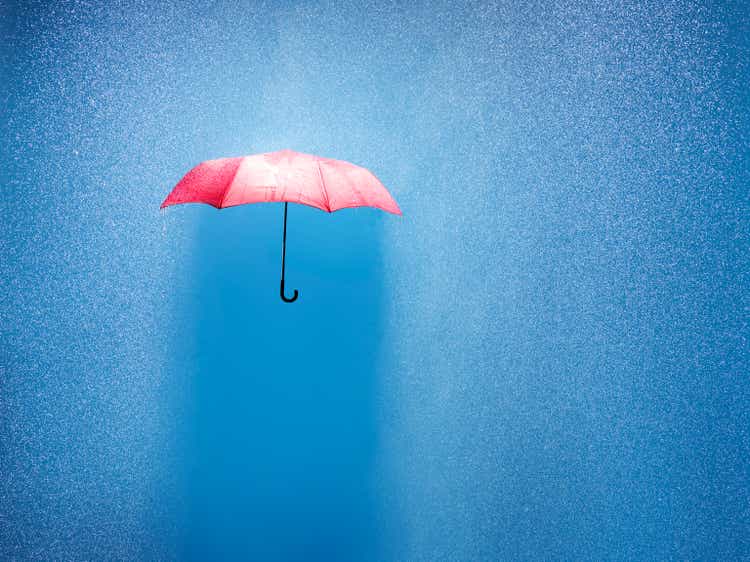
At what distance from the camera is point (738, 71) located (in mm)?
2041

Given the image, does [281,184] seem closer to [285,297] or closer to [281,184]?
[281,184]

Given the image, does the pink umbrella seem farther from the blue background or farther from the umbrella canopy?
the blue background

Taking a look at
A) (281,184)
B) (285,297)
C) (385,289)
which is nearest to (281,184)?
(281,184)

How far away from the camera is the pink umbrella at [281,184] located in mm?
1460

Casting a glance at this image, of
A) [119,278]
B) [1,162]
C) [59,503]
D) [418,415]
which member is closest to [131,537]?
[59,503]

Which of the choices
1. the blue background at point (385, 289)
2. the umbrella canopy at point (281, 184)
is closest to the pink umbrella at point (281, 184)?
the umbrella canopy at point (281, 184)

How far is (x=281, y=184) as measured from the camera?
1475mm

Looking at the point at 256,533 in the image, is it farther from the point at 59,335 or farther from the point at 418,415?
the point at 59,335

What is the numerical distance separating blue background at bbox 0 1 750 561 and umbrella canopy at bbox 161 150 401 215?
0.42 m

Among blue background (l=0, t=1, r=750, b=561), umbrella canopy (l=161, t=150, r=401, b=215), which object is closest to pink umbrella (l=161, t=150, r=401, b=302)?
umbrella canopy (l=161, t=150, r=401, b=215)

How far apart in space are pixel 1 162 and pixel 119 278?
682mm

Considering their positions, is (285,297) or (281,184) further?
(285,297)

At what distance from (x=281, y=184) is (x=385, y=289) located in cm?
75

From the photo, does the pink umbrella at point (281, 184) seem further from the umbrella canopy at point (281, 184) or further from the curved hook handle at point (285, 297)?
the curved hook handle at point (285, 297)
